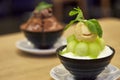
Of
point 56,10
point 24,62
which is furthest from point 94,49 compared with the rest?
point 56,10

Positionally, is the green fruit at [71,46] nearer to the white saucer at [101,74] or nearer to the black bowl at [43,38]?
the white saucer at [101,74]

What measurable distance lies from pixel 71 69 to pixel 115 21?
3.09 feet

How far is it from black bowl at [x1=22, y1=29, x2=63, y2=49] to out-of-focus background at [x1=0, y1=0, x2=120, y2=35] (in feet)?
7.80

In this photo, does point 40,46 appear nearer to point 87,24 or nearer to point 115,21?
point 87,24

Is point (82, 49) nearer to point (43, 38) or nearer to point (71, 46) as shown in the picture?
point (71, 46)

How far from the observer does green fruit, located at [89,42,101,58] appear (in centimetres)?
79

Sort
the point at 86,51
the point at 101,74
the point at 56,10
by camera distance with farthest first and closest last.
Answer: the point at 56,10, the point at 101,74, the point at 86,51

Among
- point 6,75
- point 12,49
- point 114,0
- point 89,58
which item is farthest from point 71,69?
point 114,0

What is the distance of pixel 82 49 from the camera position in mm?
787

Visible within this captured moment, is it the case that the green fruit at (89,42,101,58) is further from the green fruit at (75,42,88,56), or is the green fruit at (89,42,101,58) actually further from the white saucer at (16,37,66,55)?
the white saucer at (16,37,66,55)

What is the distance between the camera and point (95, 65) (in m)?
0.79

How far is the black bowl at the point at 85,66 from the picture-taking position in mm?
785

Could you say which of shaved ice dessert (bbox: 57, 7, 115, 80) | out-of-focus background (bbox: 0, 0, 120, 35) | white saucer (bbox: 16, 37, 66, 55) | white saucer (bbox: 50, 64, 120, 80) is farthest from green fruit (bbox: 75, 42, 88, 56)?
out-of-focus background (bbox: 0, 0, 120, 35)

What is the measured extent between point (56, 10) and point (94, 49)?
287 cm
